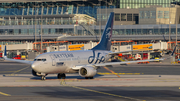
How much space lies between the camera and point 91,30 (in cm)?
14275

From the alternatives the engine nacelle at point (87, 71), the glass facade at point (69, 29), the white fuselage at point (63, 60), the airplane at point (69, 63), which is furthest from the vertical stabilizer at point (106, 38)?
the glass facade at point (69, 29)

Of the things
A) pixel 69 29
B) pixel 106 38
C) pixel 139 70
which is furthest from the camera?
pixel 69 29

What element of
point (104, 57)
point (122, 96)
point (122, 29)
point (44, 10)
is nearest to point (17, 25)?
point (44, 10)

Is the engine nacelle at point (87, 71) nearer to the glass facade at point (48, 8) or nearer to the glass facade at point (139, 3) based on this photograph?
the glass facade at point (48, 8)

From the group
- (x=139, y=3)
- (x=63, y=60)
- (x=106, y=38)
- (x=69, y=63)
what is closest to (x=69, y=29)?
(x=139, y=3)

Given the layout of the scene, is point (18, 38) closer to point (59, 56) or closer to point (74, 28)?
point (74, 28)

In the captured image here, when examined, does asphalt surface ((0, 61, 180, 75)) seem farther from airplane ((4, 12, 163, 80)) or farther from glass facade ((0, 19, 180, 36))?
glass facade ((0, 19, 180, 36))

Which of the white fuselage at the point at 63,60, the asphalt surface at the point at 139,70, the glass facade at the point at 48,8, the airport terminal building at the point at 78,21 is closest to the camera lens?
the white fuselage at the point at 63,60

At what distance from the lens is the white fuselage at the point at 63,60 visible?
136 feet

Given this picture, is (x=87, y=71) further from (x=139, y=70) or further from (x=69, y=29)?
(x=69, y=29)

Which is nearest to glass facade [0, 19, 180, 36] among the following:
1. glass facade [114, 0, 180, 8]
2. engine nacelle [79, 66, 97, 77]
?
glass facade [114, 0, 180, 8]

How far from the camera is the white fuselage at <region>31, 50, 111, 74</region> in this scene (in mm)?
41312

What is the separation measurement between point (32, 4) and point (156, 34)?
69.6 meters

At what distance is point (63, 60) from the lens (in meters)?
43.4
